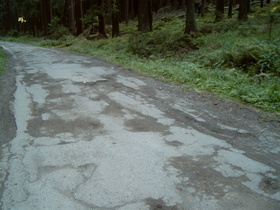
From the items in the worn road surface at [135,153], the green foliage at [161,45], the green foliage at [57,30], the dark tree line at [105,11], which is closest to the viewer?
the worn road surface at [135,153]

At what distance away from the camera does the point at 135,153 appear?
143 inches

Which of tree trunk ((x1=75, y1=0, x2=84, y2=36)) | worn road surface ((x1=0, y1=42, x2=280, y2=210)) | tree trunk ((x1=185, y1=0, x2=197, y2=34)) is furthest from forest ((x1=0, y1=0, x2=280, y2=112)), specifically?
tree trunk ((x1=75, y1=0, x2=84, y2=36))

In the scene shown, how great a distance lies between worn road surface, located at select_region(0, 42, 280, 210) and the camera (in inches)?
107

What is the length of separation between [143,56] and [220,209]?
36.8 feet

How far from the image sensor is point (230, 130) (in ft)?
14.6

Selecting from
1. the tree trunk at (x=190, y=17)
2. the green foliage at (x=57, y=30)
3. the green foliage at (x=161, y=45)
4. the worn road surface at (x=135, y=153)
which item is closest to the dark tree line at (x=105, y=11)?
the tree trunk at (x=190, y=17)

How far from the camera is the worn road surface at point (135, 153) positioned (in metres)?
2.71

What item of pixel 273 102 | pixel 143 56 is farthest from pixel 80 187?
pixel 143 56

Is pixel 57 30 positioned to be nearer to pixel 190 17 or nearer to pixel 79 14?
pixel 79 14

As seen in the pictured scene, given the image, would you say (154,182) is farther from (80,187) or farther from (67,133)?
(67,133)

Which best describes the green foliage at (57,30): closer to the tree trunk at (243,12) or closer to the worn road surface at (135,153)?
the tree trunk at (243,12)

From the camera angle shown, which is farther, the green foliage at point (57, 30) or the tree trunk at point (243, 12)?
the green foliage at point (57, 30)

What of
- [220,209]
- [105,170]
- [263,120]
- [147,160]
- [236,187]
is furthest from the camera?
[263,120]

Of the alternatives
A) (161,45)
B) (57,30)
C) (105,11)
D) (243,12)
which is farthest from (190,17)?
(57,30)
